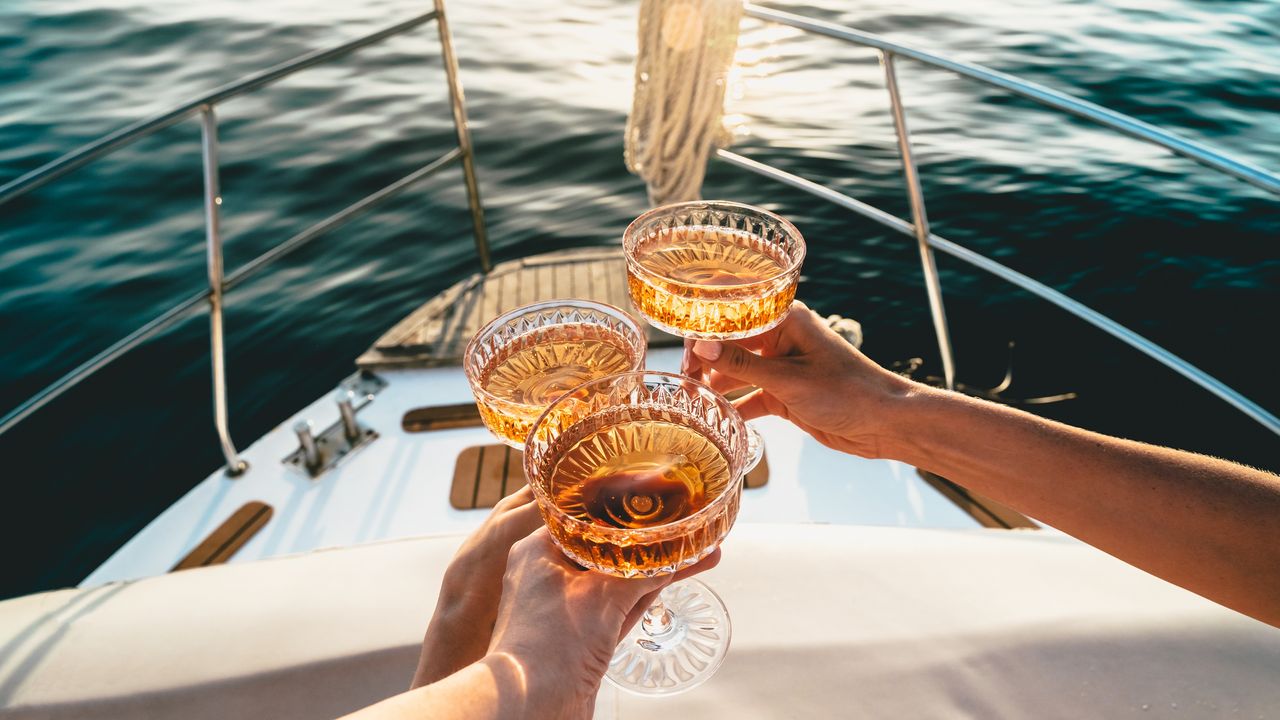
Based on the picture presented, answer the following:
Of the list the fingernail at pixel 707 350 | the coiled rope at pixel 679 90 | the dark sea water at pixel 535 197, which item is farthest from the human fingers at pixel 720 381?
the dark sea water at pixel 535 197

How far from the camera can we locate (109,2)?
9719 millimetres

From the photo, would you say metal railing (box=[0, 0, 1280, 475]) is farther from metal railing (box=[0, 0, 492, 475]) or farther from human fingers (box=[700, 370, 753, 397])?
human fingers (box=[700, 370, 753, 397])

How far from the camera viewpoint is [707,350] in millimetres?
1287

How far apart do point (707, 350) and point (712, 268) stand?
170 millimetres

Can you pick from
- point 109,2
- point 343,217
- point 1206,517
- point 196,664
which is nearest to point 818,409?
point 1206,517

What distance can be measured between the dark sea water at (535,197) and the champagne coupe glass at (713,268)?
365 cm

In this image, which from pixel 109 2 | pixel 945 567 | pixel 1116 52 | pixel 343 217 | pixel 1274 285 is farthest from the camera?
pixel 109 2

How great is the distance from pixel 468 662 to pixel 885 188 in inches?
239

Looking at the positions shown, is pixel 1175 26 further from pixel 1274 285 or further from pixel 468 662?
pixel 468 662

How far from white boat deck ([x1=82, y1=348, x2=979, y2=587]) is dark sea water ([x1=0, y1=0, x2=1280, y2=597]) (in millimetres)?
2041

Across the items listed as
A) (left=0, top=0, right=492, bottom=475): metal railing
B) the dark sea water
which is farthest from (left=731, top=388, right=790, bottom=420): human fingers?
the dark sea water

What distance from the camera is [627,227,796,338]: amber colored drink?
117 cm

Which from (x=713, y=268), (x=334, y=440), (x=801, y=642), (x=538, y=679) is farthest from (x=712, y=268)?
(x=334, y=440)

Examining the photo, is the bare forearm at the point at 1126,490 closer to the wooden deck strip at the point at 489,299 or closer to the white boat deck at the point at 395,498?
the white boat deck at the point at 395,498
